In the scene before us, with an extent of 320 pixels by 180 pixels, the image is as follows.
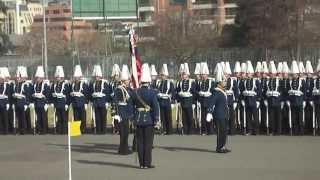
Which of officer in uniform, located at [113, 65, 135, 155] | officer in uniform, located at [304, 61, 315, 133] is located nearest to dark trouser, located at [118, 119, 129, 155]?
officer in uniform, located at [113, 65, 135, 155]

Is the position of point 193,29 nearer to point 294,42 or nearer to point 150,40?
point 150,40

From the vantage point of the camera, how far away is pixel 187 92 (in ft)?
76.8

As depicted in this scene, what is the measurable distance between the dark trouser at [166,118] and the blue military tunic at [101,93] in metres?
1.82

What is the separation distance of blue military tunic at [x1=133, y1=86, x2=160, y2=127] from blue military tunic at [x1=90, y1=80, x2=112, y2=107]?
7736mm

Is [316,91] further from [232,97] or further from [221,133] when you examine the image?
[221,133]

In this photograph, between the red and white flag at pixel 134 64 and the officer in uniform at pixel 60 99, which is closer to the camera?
the red and white flag at pixel 134 64

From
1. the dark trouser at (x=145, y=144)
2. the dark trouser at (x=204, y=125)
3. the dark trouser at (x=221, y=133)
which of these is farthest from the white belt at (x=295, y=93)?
the dark trouser at (x=145, y=144)

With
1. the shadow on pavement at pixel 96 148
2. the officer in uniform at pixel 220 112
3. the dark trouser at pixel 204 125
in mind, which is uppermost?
the officer in uniform at pixel 220 112

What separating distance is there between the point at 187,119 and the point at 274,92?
9.90 feet

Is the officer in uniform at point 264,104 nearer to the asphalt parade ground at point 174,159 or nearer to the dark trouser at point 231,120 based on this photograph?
the dark trouser at point 231,120

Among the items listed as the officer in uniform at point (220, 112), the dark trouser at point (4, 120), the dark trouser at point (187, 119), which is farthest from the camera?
the dark trouser at point (4, 120)

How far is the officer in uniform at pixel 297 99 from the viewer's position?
22.3 metres

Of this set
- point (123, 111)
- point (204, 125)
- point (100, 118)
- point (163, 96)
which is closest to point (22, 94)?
point (100, 118)

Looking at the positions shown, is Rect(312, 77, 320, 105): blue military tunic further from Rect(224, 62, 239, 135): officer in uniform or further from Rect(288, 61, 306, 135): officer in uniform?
Rect(224, 62, 239, 135): officer in uniform
